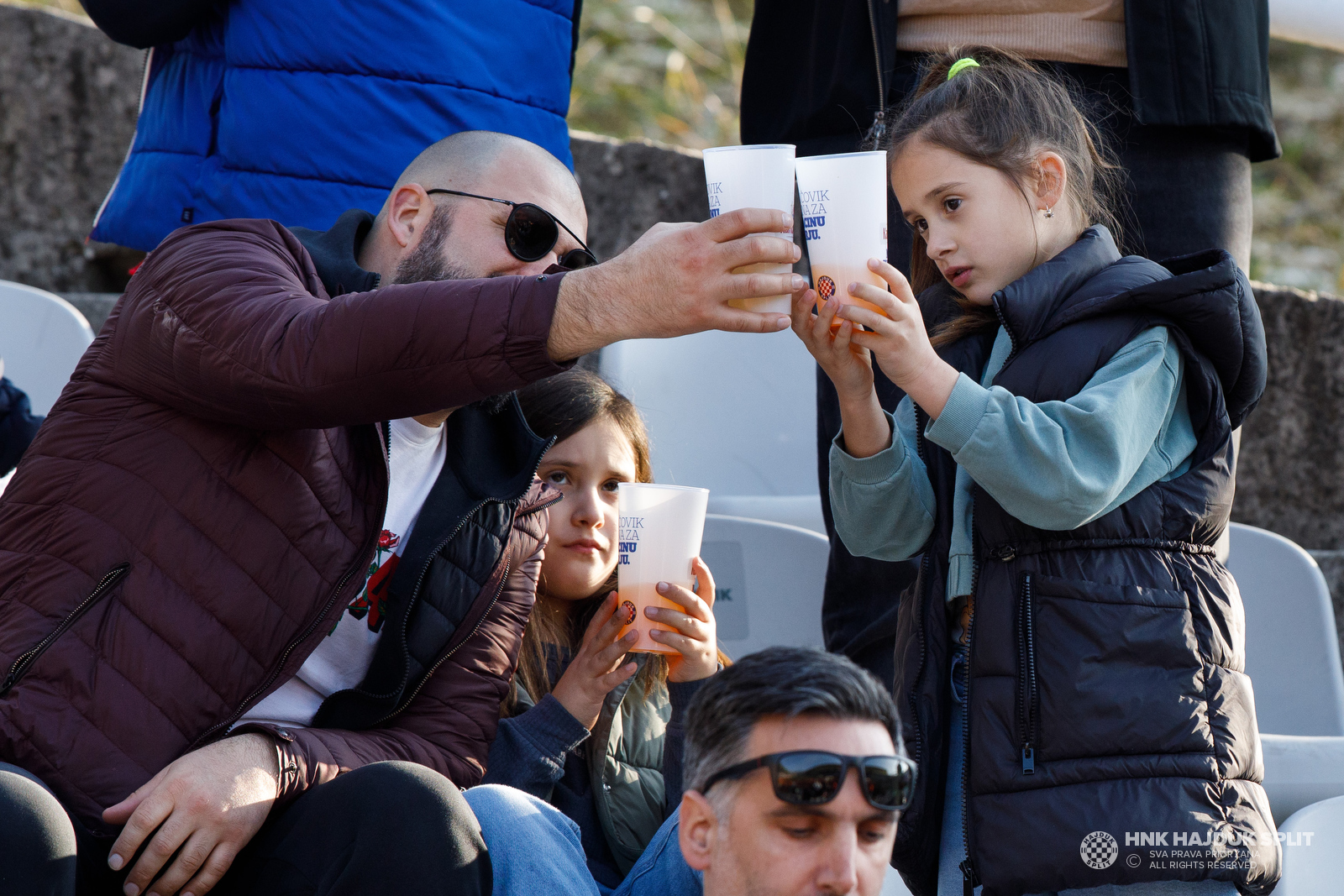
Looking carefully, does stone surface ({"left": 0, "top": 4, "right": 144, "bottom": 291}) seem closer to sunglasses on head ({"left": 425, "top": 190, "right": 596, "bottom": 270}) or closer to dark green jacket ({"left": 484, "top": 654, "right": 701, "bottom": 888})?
sunglasses on head ({"left": 425, "top": 190, "right": 596, "bottom": 270})

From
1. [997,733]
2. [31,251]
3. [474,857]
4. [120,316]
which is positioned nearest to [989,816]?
[997,733]

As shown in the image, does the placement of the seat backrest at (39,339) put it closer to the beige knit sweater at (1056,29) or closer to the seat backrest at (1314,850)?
the beige knit sweater at (1056,29)

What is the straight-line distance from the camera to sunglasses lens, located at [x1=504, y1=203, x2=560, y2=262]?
232 centimetres

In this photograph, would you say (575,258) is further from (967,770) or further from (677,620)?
(967,770)

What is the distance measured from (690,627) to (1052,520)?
587 millimetres

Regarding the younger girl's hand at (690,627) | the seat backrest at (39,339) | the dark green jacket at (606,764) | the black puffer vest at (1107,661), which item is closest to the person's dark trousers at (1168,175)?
the black puffer vest at (1107,661)

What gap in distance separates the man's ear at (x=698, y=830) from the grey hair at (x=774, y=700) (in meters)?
0.02

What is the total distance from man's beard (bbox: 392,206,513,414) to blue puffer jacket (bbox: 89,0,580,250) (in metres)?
0.47

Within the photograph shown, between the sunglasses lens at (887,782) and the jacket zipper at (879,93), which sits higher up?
the jacket zipper at (879,93)

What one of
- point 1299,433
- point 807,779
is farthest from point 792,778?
point 1299,433

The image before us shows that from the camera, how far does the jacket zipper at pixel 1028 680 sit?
190cm

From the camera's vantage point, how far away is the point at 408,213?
2.39 m

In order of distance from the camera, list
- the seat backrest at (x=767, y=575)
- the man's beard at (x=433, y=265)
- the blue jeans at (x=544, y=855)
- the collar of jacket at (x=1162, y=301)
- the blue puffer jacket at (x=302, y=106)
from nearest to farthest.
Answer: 1. the blue jeans at (x=544, y=855)
2. the collar of jacket at (x=1162, y=301)
3. the man's beard at (x=433, y=265)
4. the blue puffer jacket at (x=302, y=106)
5. the seat backrest at (x=767, y=575)

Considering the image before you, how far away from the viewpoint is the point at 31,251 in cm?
432
